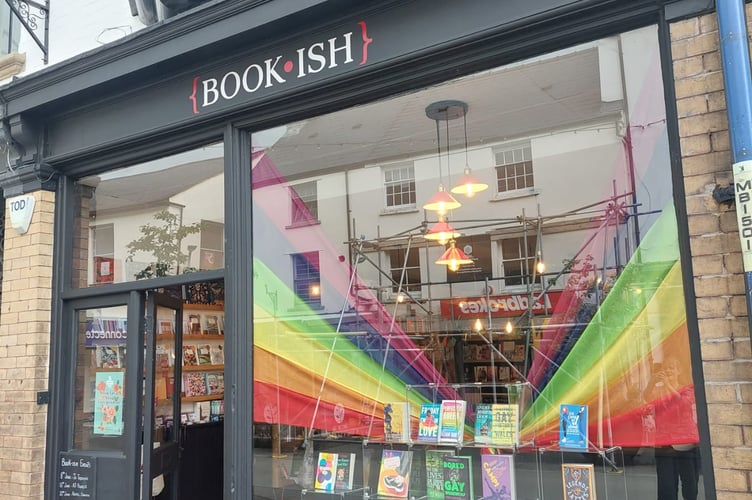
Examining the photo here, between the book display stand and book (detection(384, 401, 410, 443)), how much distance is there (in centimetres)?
2

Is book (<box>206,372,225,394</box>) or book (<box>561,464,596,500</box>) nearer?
book (<box>561,464,596,500</box>)

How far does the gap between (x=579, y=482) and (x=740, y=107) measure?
229 cm

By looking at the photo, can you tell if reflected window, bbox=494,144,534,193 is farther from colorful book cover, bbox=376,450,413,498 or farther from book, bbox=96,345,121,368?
book, bbox=96,345,121,368

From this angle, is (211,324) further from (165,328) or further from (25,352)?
(25,352)

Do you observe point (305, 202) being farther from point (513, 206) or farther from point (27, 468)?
point (27, 468)

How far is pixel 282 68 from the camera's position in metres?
4.17

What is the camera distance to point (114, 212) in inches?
208

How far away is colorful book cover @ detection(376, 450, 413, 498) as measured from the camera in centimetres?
425

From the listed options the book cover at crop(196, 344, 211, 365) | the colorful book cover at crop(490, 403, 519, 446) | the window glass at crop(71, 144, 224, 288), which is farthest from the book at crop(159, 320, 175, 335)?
the colorful book cover at crop(490, 403, 519, 446)

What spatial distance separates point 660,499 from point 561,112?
8.94 feet

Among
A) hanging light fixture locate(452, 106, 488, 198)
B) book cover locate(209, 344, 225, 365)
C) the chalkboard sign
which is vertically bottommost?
the chalkboard sign

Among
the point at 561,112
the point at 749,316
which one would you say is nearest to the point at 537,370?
the point at 561,112

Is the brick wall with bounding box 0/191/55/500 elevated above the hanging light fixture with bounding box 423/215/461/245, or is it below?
below

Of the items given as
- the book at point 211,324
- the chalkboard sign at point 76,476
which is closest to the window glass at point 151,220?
the chalkboard sign at point 76,476
